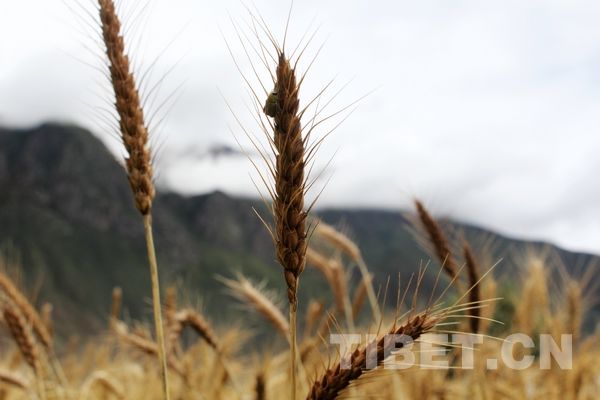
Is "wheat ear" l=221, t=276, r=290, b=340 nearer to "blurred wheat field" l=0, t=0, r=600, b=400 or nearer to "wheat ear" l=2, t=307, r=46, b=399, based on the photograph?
"blurred wheat field" l=0, t=0, r=600, b=400

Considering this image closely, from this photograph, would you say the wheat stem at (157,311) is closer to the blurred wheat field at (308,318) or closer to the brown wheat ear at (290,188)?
the blurred wheat field at (308,318)

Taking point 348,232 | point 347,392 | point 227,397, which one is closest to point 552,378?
point 348,232

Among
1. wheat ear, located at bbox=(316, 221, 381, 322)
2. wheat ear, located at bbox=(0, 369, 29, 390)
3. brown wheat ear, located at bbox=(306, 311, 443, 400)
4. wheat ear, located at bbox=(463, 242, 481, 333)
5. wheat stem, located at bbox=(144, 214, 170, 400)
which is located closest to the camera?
brown wheat ear, located at bbox=(306, 311, 443, 400)

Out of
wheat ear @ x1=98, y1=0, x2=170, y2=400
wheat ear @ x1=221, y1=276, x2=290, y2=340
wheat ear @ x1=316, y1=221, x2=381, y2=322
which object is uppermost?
wheat ear @ x1=98, y1=0, x2=170, y2=400

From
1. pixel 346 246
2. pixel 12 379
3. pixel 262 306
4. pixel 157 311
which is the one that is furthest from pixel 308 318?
pixel 157 311

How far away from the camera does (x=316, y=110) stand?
176 cm

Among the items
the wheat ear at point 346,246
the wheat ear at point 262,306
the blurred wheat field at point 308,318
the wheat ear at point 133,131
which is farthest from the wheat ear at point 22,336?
the wheat ear at point 346,246

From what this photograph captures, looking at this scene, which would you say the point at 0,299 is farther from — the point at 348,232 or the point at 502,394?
the point at 348,232

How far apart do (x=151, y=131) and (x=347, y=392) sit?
3.63 feet

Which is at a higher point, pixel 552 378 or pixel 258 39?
pixel 258 39

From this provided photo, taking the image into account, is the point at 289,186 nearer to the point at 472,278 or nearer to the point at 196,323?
the point at 472,278

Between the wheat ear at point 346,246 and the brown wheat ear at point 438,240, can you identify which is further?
the wheat ear at point 346,246

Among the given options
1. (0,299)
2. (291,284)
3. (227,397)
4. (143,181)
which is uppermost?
(143,181)

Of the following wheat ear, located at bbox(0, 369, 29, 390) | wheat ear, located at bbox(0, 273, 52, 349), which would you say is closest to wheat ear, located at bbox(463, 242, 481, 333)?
wheat ear, located at bbox(0, 273, 52, 349)
